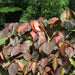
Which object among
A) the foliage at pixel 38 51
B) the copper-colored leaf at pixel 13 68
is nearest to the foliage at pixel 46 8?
the foliage at pixel 38 51

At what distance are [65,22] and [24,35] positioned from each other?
0.36 meters

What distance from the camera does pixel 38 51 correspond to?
157cm

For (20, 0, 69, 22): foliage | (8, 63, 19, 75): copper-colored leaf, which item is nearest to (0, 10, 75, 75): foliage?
(8, 63, 19, 75): copper-colored leaf

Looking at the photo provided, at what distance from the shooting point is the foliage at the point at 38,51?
1.51 m

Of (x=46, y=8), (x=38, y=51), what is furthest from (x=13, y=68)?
(x=46, y=8)

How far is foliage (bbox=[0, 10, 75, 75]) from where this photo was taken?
151cm

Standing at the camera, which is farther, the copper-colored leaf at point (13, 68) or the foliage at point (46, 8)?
the foliage at point (46, 8)

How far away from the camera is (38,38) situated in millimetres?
1543

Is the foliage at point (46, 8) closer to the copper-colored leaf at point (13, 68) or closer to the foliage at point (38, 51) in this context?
the foliage at point (38, 51)

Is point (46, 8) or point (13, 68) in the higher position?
point (13, 68)

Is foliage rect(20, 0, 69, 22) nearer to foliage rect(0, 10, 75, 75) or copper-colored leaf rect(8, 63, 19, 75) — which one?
foliage rect(0, 10, 75, 75)

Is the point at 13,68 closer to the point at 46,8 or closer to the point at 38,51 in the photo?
the point at 38,51

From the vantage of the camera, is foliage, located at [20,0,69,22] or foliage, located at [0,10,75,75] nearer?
foliage, located at [0,10,75,75]

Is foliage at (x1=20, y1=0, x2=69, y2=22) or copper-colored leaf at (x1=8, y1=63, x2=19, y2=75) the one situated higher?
copper-colored leaf at (x1=8, y1=63, x2=19, y2=75)
